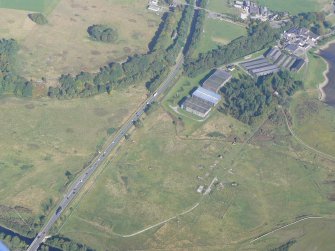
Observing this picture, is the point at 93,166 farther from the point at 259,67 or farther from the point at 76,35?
the point at 259,67

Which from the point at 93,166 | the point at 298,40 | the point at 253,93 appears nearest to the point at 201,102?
the point at 253,93

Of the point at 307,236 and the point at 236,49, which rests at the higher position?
the point at 236,49

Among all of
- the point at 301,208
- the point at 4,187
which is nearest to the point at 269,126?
the point at 301,208

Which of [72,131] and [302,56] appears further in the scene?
[302,56]

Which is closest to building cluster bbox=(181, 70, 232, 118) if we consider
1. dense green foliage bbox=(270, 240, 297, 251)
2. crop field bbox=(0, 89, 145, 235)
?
crop field bbox=(0, 89, 145, 235)

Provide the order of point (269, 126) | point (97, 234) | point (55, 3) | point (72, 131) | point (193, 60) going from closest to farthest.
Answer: point (97, 234) → point (72, 131) → point (269, 126) → point (193, 60) → point (55, 3)

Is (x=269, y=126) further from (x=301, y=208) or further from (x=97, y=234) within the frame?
(x=97, y=234)
